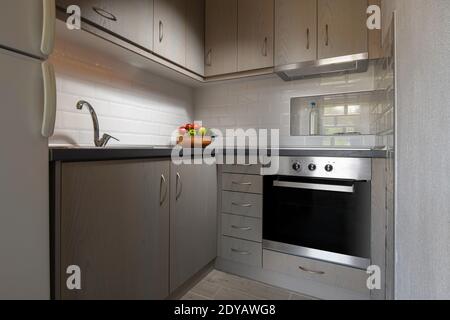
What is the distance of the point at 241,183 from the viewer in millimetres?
1666

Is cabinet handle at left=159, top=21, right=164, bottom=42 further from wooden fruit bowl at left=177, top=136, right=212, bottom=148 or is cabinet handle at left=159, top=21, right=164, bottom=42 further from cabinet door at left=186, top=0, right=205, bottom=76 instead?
wooden fruit bowl at left=177, top=136, right=212, bottom=148

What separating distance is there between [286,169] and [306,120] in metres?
0.74

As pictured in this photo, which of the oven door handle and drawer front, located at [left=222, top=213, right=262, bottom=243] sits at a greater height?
the oven door handle

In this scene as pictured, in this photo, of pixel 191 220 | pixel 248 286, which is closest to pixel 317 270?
pixel 248 286

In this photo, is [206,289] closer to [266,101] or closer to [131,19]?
[266,101]

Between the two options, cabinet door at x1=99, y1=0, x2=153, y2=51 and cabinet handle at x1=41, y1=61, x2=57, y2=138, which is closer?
cabinet handle at x1=41, y1=61, x2=57, y2=138

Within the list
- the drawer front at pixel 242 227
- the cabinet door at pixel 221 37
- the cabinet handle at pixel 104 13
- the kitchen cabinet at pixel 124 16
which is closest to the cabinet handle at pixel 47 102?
the kitchen cabinet at pixel 124 16

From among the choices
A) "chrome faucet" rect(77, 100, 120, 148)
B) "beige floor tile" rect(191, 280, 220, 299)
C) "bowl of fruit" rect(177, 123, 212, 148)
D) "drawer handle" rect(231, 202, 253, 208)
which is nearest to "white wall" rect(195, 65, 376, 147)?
"bowl of fruit" rect(177, 123, 212, 148)

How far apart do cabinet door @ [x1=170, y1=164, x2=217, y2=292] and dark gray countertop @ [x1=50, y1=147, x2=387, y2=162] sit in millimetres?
199

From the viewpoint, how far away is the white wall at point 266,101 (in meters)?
1.89

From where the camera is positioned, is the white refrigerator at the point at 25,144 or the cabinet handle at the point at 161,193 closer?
the white refrigerator at the point at 25,144

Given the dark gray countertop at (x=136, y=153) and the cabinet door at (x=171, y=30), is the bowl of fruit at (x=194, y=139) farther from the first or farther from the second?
the cabinet door at (x=171, y=30)

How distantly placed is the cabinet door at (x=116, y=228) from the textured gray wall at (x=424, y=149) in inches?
40.5

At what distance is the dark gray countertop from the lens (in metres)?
0.81
